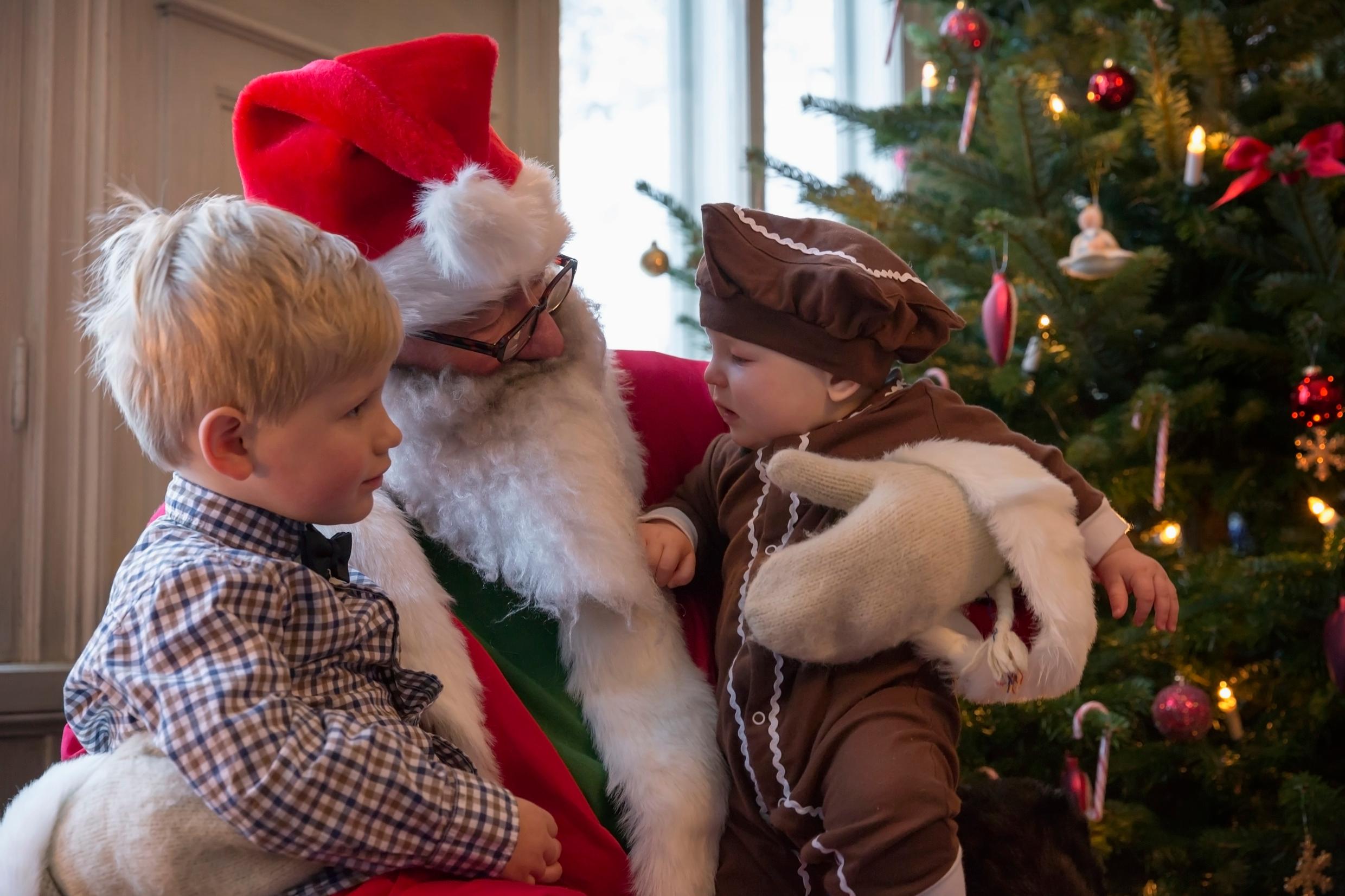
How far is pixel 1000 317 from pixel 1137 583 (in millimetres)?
1046

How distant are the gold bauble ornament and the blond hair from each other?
6.42ft

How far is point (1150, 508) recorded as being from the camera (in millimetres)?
2559

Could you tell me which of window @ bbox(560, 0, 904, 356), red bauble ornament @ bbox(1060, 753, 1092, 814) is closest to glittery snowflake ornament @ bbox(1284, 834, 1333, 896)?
red bauble ornament @ bbox(1060, 753, 1092, 814)

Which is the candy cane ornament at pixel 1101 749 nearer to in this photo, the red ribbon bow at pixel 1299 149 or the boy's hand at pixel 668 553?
the red ribbon bow at pixel 1299 149

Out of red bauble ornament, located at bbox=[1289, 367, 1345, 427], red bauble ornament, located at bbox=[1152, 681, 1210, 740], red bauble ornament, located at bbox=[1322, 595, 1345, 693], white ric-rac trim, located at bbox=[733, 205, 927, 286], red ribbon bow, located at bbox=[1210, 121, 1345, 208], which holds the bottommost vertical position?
red bauble ornament, located at bbox=[1152, 681, 1210, 740]

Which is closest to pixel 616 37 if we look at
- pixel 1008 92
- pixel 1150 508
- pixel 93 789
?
pixel 1008 92

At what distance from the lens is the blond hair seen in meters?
0.98

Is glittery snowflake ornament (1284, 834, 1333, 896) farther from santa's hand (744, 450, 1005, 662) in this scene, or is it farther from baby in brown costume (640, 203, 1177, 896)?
santa's hand (744, 450, 1005, 662)

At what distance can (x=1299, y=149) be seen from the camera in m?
2.31

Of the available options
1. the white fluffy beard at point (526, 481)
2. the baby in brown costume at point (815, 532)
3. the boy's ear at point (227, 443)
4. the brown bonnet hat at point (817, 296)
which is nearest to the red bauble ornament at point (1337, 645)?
the baby in brown costume at point (815, 532)

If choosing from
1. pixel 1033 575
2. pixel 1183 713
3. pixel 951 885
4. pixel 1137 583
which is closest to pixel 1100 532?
pixel 1137 583

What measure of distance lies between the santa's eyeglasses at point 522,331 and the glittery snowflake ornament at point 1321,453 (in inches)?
71.6

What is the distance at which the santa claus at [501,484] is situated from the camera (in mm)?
1255

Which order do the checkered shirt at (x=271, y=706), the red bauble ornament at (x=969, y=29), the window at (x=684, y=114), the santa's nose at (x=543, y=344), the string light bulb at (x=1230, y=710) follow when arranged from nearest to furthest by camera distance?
the checkered shirt at (x=271, y=706)
the santa's nose at (x=543, y=344)
the string light bulb at (x=1230, y=710)
the red bauble ornament at (x=969, y=29)
the window at (x=684, y=114)
